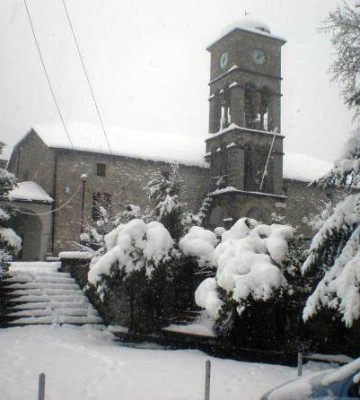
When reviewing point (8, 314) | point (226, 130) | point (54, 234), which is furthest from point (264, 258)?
point (226, 130)

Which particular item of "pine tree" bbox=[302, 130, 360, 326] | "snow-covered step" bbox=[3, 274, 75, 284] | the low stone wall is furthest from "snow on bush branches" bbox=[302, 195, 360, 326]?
"snow-covered step" bbox=[3, 274, 75, 284]

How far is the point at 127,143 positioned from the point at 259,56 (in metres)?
10.2

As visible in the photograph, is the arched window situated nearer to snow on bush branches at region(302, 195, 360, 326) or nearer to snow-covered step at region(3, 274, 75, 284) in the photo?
snow-covered step at region(3, 274, 75, 284)

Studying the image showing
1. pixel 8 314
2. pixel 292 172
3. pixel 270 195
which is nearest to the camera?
pixel 8 314

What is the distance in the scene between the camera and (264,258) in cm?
1123

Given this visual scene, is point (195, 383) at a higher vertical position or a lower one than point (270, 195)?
lower

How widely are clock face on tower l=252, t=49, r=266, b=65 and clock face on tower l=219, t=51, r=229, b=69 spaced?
5.74 ft

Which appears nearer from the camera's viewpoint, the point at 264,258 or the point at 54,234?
the point at 264,258

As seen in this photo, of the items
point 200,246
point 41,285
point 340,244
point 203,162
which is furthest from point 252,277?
point 203,162

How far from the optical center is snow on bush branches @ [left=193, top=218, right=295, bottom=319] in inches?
418

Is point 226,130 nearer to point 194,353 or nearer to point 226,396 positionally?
point 194,353

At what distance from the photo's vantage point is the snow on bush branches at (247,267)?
10.6 metres

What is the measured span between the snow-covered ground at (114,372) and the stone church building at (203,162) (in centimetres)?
1722

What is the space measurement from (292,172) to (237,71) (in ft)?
28.7
